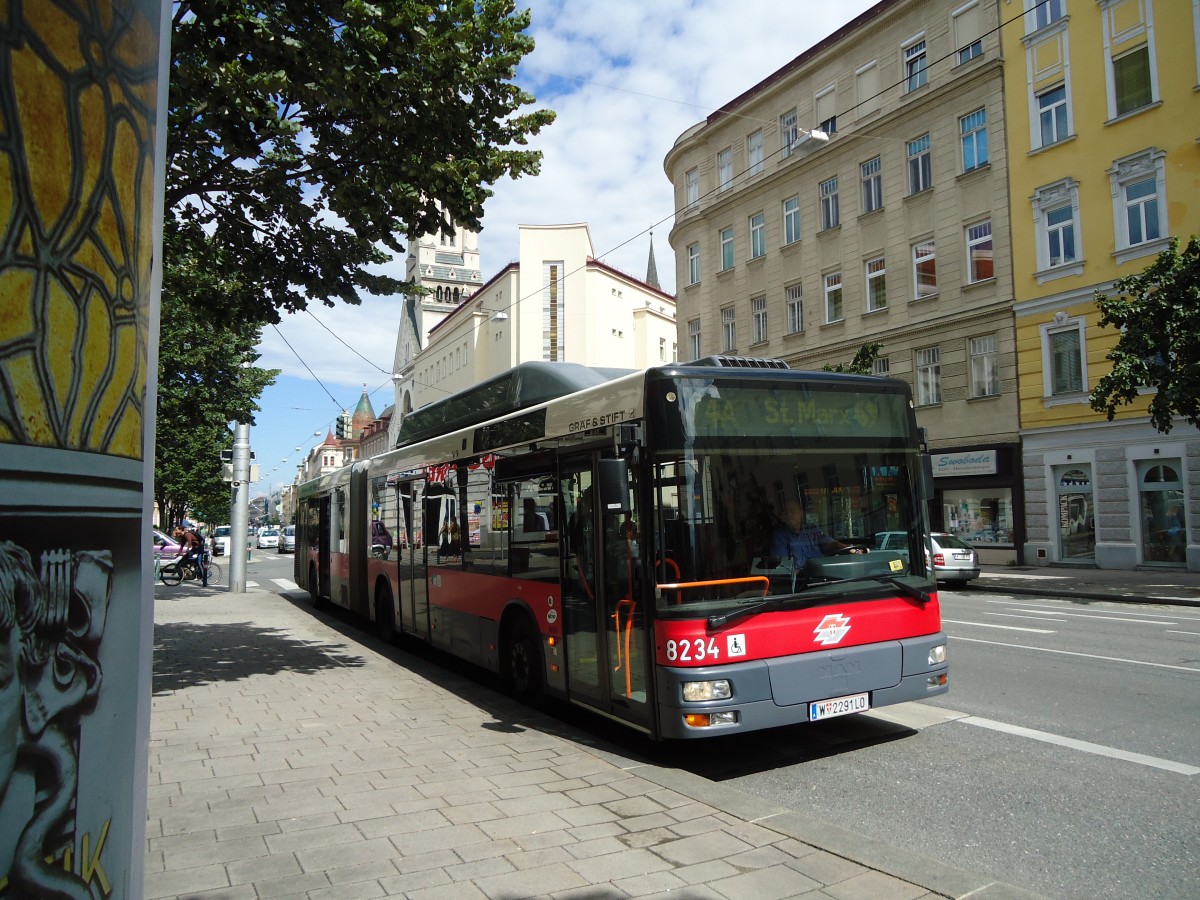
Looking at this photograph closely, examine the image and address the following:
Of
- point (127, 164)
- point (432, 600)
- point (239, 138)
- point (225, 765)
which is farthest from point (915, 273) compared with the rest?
point (127, 164)

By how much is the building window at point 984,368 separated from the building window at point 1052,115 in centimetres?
547

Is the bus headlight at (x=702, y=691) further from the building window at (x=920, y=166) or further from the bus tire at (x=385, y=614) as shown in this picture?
the building window at (x=920, y=166)

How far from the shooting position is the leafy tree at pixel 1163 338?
1698 centimetres

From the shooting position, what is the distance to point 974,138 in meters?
26.5

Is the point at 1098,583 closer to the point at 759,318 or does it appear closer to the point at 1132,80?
the point at 1132,80

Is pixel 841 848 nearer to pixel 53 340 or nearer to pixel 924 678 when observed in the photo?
pixel 924 678

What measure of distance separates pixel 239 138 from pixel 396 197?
1503mm

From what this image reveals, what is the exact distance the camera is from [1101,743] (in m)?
6.44

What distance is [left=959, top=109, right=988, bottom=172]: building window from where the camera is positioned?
26.2 metres

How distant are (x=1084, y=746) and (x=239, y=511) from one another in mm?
20715

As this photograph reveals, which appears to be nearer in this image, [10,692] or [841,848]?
[10,692]

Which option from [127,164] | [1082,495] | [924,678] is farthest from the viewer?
[1082,495]

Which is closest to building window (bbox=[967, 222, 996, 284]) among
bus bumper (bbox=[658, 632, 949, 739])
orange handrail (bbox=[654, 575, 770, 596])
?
bus bumper (bbox=[658, 632, 949, 739])

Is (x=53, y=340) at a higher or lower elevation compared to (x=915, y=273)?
lower
